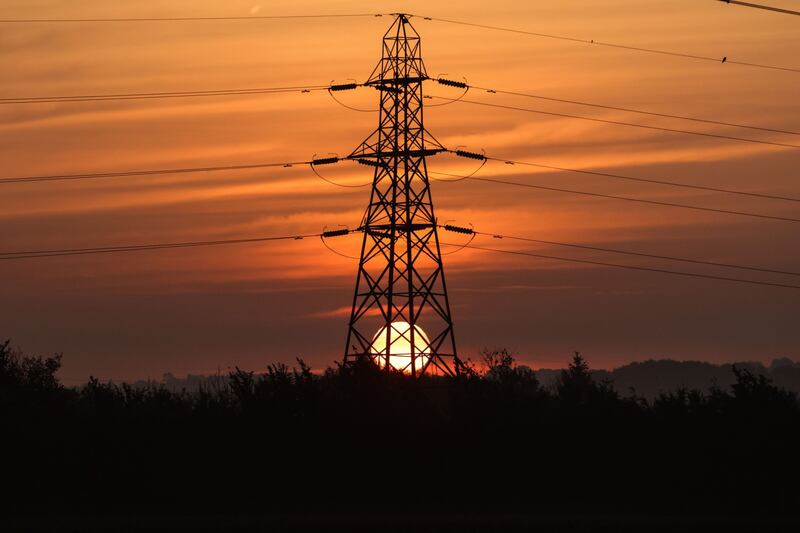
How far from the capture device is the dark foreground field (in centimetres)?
5372

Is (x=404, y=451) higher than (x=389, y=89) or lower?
lower

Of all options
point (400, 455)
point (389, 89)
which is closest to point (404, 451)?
point (400, 455)

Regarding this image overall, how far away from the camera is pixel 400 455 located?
56.7m

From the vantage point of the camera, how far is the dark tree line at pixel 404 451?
54625mm

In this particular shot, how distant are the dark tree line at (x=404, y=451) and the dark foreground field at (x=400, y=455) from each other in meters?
0.07

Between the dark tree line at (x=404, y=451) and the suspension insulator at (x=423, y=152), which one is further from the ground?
the suspension insulator at (x=423, y=152)

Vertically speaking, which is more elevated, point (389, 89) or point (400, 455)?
point (389, 89)

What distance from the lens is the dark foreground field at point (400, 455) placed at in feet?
176

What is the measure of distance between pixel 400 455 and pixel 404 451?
25 centimetres

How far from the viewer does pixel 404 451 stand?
56.8 meters

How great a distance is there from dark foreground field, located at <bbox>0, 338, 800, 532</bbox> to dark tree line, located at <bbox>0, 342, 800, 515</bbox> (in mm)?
71

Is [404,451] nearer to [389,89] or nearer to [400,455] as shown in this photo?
[400,455]

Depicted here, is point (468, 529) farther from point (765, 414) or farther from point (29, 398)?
point (29, 398)

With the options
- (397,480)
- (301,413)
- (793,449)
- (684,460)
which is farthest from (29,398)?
(793,449)
